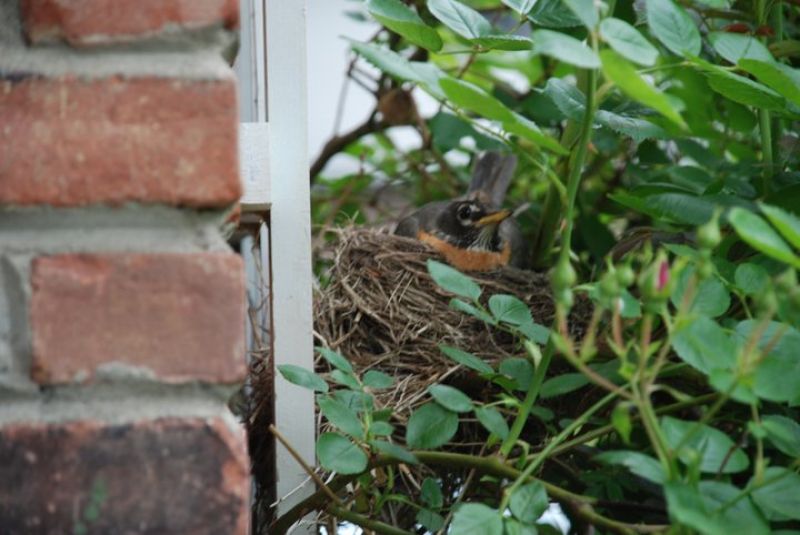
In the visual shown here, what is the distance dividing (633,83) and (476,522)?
418 millimetres

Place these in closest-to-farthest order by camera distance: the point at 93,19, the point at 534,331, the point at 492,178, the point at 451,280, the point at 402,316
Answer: the point at 93,19 → the point at 451,280 → the point at 534,331 → the point at 402,316 → the point at 492,178

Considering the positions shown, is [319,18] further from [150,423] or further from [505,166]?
[150,423]

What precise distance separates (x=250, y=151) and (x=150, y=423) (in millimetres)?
709

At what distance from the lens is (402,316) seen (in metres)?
2.14

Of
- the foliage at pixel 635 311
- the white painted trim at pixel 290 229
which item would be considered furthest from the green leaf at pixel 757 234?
the white painted trim at pixel 290 229

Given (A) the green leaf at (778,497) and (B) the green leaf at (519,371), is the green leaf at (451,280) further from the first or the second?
(A) the green leaf at (778,497)

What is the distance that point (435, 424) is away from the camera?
Result: 128 centimetres

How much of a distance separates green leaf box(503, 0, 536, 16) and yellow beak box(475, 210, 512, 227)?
1366 mm

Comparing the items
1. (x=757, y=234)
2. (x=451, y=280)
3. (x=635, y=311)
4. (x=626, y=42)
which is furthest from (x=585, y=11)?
(x=451, y=280)

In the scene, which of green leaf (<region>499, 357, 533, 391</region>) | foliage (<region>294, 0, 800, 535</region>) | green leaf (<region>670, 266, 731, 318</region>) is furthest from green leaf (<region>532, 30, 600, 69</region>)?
green leaf (<region>499, 357, 533, 391</region>)

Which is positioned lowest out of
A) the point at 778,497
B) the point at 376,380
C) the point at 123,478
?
the point at 376,380

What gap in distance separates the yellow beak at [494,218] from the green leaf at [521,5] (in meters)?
1.37

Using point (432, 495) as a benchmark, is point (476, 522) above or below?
above

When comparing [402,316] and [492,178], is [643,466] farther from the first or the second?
[492,178]
